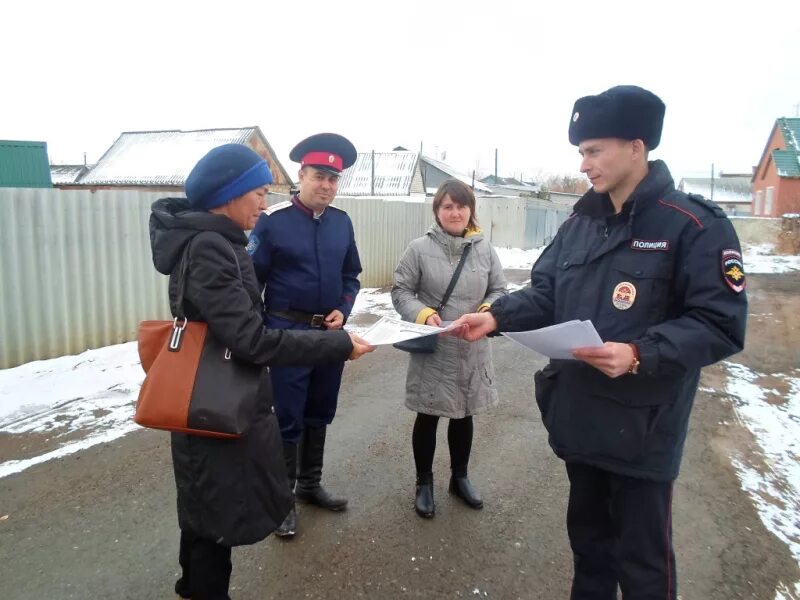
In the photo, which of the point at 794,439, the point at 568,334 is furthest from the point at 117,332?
the point at 794,439

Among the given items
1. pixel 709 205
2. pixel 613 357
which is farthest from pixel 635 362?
pixel 709 205

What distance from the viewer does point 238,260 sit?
1956mm

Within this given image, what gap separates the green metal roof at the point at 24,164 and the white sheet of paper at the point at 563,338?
1884 cm

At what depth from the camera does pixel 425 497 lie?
3.21 meters

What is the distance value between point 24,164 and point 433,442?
1873 centimetres

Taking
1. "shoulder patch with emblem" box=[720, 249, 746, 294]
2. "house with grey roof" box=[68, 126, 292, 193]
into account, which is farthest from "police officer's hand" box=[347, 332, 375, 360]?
"house with grey roof" box=[68, 126, 292, 193]

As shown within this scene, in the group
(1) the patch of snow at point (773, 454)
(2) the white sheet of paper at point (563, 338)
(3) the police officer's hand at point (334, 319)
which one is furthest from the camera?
(1) the patch of snow at point (773, 454)

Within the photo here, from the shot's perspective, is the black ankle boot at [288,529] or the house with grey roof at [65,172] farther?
the house with grey roof at [65,172]

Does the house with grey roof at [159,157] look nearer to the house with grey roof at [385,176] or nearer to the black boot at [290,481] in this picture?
the house with grey roof at [385,176]

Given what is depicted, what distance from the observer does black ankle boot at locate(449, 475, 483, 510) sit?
3.26 m

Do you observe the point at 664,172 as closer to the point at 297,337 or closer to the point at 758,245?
the point at 297,337

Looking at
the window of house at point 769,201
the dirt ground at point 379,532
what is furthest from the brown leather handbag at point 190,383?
the window of house at point 769,201

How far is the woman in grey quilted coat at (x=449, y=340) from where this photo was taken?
318cm

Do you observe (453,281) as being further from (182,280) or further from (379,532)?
(182,280)
